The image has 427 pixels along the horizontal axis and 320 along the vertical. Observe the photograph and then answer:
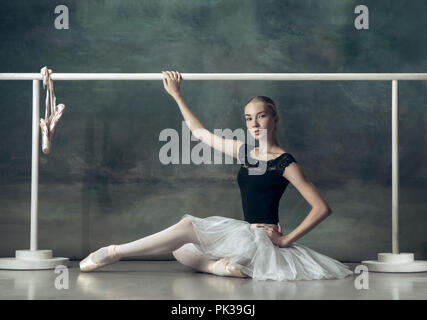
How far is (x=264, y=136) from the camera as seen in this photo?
2.92 m

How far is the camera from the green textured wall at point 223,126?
359cm

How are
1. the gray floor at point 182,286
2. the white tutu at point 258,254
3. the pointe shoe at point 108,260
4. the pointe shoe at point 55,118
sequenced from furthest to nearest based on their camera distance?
the pointe shoe at point 55,118, the pointe shoe at point 108,260, the white tutu at point 258,254, the gray floor at point 182,286

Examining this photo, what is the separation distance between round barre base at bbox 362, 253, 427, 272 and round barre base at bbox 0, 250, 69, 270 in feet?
4.98

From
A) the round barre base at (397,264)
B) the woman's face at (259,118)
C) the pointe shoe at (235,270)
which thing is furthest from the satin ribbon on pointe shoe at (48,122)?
the round barre base at (397,264)

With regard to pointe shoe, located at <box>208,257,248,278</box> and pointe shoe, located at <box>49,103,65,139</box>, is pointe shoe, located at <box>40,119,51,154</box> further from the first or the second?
pointe shoe, located at <box>208,257,248,278</box>

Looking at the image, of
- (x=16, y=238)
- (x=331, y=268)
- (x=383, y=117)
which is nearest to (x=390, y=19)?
(x=383, y=117)

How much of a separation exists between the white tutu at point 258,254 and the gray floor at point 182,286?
0.07 m

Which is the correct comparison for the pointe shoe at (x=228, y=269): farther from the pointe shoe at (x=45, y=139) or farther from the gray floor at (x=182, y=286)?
the pointe shoe at (x=45, y=139)

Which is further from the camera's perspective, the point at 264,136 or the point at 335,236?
the point at 335,236

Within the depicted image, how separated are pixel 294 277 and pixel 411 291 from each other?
491mm

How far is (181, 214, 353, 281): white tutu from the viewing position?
271 centimetres

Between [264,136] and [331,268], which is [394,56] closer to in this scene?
[264,136]
